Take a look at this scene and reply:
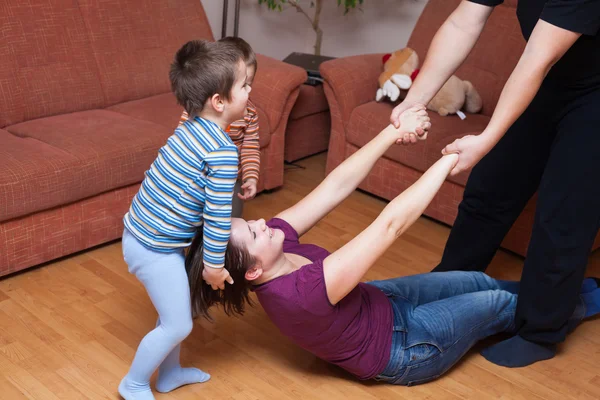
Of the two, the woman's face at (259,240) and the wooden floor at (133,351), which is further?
the wooden floor at (133,351)

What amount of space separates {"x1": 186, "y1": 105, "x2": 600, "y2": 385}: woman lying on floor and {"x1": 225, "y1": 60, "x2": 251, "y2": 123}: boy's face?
0.27 m

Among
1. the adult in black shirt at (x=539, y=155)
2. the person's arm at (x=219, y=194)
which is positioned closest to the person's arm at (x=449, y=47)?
the adult in black shirt at (x=539, y=155)

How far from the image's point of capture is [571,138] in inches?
75.5

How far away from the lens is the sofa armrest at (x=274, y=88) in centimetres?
300

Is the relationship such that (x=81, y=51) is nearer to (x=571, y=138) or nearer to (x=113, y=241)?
(x=113, y=241)

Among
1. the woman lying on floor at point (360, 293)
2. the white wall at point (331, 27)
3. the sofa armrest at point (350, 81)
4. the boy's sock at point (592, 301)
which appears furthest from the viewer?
the white wall at point (331, 27)

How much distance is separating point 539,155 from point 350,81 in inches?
49.6

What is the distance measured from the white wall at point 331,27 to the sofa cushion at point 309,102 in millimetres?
893

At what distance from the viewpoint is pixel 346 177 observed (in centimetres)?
191

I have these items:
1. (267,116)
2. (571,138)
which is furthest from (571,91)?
(267,116)

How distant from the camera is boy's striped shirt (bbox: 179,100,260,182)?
2.26 meters

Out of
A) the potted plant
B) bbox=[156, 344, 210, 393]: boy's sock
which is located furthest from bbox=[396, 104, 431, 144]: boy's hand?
the potted plant

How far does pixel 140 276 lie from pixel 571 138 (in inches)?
46.2

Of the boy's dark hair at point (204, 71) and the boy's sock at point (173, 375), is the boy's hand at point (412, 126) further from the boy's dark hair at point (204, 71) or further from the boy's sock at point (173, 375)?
the boy's sock at point (173, 375)
